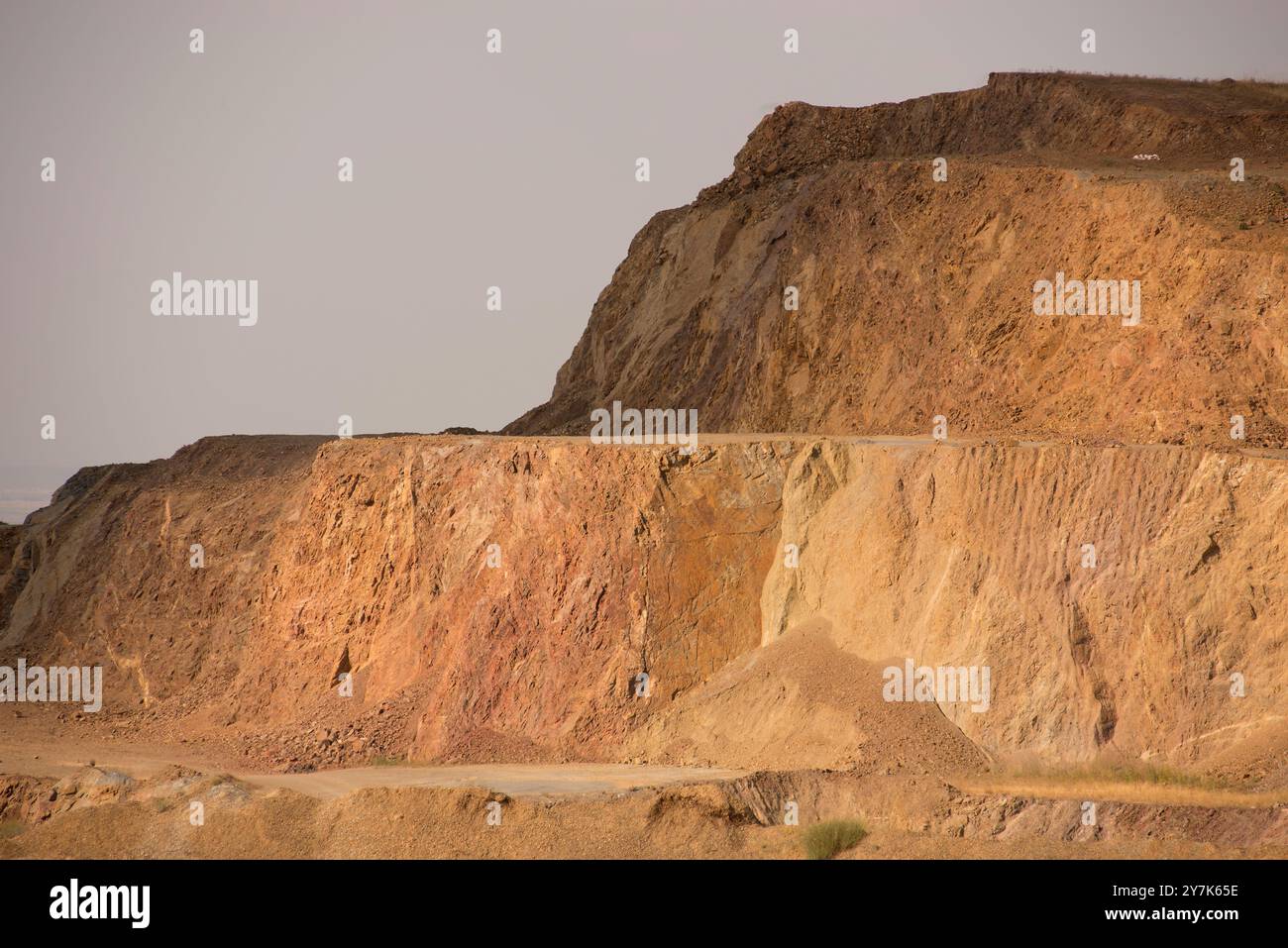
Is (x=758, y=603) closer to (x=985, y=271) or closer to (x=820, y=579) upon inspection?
(x=820, y=579)

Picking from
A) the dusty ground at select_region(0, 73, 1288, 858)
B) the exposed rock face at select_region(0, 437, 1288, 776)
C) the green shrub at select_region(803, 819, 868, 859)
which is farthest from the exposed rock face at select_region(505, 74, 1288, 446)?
the green shrub at select_region(803, 819, 868, 859)

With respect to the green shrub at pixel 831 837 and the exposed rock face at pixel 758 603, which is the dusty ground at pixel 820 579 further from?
the green shrub at pixel 831 837

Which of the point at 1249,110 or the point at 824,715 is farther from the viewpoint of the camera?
the point at 1249,110

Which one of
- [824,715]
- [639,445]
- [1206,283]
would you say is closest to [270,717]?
[639,445]

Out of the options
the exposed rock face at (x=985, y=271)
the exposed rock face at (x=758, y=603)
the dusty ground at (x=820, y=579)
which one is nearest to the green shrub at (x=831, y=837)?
the dusty ground at (x=820, y=579)
